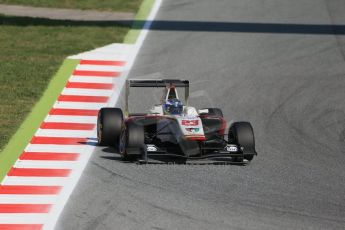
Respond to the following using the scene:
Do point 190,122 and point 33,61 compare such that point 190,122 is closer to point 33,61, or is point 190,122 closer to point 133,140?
point 133,140

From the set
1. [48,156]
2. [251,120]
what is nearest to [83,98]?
[251,120]

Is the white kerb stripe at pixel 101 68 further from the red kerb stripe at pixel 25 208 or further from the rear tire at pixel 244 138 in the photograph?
the red kerb stripe at pixel 25 208

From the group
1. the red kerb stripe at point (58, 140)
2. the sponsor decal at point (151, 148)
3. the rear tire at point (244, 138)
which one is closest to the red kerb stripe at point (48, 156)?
the red kerb stripe at point (58, 140)

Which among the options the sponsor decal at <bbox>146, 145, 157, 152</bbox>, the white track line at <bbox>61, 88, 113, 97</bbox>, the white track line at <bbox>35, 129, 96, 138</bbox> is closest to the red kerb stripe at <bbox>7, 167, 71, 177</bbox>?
the sponsor decal at <bbox>146, 145, 157, 152</bbox>

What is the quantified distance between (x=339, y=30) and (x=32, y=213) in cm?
1864

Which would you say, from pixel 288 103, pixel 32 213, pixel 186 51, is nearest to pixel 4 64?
pixel 186 51

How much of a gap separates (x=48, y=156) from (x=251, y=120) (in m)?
5.34

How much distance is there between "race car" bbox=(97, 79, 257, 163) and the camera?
20.5 metres

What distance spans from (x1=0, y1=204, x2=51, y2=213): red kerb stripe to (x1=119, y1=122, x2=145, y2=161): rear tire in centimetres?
247

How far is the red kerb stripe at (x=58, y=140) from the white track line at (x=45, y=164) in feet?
4.80

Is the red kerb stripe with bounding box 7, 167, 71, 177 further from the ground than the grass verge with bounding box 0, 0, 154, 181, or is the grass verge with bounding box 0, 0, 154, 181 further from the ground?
the grass verge with bounding box 0, 0, 154, 181

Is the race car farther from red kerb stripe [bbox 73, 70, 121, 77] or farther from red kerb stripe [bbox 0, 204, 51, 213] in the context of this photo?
red kerb stripe [bbox 73, 70, 121, 77]

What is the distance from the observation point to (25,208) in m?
18.4

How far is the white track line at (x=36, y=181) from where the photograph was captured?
20.0 m
